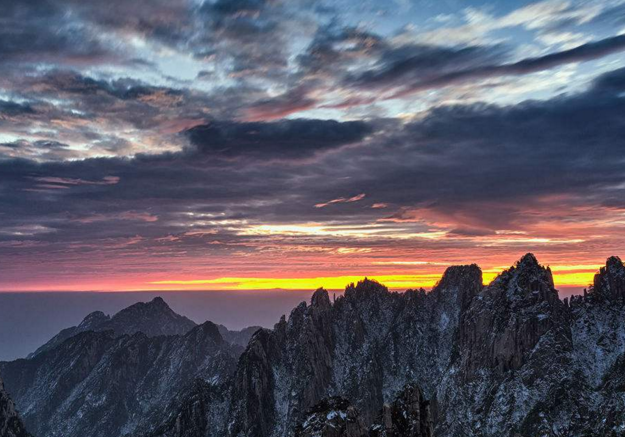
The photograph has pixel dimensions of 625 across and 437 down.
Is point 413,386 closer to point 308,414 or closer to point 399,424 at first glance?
point 399,424

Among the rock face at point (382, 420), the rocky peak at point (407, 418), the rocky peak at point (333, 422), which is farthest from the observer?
the rocky peak at point (333, 422)

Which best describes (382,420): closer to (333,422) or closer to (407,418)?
(407,418)

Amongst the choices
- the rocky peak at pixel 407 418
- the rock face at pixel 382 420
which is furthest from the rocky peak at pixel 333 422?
the rocky peak at pixel 407 418

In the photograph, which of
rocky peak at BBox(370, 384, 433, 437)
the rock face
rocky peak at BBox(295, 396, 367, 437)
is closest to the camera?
rocky peak at BBox(370, 384, 433, 437)

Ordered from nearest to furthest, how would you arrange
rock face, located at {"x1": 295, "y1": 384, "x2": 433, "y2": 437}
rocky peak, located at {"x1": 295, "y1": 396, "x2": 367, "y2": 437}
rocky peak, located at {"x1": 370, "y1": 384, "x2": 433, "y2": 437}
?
1. rocky peak, located at {"x1": 370, "y1": 384, "x2": 433, "y2": 437}
2. rock face, located at {"x1": 295, "y1": 384, "x2": 433, "y2": 437}
3. rocky peak, located at {"x1": 295, "y1": 396, "x2": 367, "y2": 437}

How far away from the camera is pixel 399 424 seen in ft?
296

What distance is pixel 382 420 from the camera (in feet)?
307

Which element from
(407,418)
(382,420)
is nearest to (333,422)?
A: (382,420)

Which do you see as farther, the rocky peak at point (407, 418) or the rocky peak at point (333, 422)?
the rocky peak at point (333, 422)

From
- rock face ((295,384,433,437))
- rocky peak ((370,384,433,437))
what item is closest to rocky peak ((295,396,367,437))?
rock face ((295,384,433,437))

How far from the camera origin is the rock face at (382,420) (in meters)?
89.6

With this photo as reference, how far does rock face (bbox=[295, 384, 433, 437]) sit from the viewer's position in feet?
294

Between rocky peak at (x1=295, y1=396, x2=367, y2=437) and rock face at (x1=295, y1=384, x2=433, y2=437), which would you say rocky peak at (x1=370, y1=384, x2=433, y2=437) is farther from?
rocky peak at (x1=295, y1=396, x2=367, y2=437)

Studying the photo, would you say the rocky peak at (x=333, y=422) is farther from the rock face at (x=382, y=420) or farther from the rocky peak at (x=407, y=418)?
the rocky peak at (x=407, y=418)
